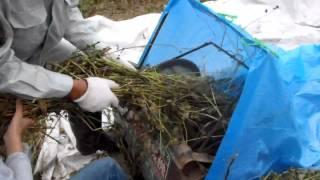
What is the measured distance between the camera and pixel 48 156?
8.85 feet

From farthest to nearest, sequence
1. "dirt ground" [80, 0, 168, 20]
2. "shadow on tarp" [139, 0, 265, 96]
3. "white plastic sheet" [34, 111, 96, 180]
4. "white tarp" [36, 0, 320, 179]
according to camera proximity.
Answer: "dirt ground" [80, 0, 168, 20], "white tarp" [36, 0, 320, 179], "white plastic sheet" [34, 111, 96, 180], "shadow on tarp" [139, 0, 265, 96]

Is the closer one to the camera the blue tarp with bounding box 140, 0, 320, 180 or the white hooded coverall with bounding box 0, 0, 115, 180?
the white hooded coverall with bounding box 0, 0, 115, 180

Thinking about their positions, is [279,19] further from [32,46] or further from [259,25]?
[32,46]

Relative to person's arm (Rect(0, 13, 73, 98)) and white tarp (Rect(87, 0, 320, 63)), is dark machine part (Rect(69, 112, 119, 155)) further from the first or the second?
white tarp (Rect(87, 0, 320, 63))

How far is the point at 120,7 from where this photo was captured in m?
4.49

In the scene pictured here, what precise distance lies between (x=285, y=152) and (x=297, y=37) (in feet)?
5.27

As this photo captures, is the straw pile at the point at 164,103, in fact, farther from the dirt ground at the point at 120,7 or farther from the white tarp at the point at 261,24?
the dirt ground at the point at 120,7

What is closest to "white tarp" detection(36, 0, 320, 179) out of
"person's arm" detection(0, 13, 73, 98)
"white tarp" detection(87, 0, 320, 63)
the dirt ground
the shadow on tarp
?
"white tarp" detection(87, 0, 320, 63)

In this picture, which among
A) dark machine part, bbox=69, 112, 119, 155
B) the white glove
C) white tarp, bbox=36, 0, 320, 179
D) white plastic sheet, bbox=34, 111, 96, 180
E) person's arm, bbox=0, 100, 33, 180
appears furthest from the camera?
white tarp, bbox=36, 0, 320, 179

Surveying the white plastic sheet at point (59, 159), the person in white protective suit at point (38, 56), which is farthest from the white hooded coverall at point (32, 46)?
the white plastic sheet at point (59, 159)

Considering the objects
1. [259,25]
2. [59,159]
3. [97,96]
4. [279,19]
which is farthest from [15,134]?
[279,19]

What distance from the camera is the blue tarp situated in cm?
168

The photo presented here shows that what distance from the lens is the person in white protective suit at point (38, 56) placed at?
1579mm

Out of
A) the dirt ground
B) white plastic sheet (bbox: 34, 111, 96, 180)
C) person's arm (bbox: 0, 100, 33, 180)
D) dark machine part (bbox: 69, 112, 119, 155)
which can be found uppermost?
person's arm (bbox: 0, 100, 33, 180)
